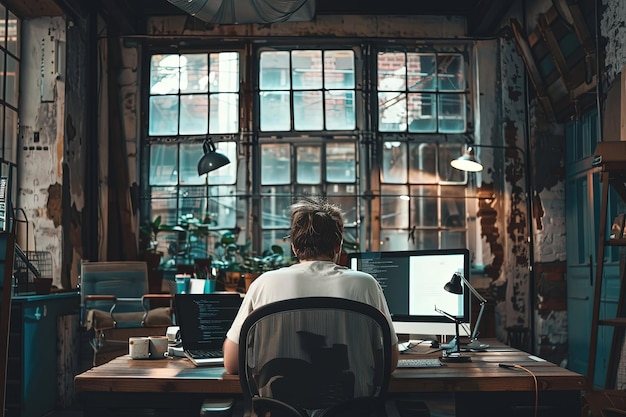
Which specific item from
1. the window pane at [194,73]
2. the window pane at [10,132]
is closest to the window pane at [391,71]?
the window pane at [194,73]

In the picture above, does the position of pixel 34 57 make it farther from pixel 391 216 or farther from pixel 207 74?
pixel 391 216

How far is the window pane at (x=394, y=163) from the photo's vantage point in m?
7.16

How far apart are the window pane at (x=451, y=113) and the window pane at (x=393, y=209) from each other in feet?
2.37

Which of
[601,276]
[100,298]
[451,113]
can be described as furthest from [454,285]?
[451,113]

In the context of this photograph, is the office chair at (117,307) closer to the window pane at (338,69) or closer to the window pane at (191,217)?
the window pane at (191,217)

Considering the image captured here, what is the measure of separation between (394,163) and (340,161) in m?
0.50

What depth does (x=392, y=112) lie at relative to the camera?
7.23 m

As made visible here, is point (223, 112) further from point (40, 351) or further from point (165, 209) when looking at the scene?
point (40, 351)

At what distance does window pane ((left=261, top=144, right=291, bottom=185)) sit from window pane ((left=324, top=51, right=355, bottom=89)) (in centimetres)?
73

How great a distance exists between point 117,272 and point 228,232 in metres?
1.08

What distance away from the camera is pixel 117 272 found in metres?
6.27

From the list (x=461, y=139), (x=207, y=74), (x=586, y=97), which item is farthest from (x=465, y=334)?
(x=207, y=74)

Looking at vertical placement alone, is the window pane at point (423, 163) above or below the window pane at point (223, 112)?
below

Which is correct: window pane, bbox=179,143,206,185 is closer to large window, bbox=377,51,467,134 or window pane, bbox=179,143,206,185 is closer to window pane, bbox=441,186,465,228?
large window, bbox=377,51,467,134
